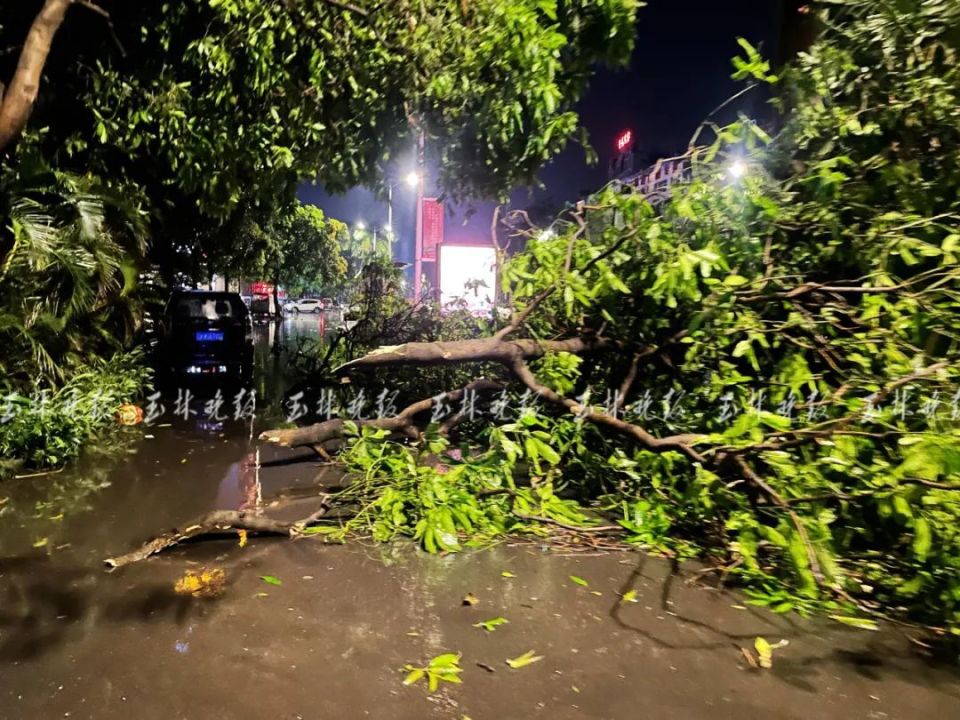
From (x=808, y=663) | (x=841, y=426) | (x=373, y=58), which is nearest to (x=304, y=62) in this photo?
(x=373, y=58)

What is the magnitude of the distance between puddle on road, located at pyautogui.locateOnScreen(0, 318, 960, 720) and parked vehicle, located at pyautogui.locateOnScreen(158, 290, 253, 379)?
20.5ft

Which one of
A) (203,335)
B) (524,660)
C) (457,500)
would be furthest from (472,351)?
(203,335)

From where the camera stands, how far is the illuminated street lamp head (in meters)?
5.77

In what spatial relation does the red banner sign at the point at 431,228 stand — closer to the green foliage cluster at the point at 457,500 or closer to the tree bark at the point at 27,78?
the tree bark at the point at 27,78

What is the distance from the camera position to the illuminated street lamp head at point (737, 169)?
18.9ft

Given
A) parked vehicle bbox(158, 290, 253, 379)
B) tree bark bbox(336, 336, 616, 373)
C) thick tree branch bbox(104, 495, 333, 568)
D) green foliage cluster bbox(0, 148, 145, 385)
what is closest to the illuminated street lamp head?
tree bark bbox(336, 336, 616, 373)

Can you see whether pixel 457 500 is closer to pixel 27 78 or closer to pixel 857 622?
pixel 857 622

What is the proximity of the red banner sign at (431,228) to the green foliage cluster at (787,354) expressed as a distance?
65.8 feet

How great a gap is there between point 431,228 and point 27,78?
22.4 m

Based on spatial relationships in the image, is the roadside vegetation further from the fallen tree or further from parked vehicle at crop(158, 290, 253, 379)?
parked vehicle at crop(158, 290, 253, 379)

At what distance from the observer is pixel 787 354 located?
5258 mm

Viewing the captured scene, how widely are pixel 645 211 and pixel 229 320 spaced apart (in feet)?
26.8

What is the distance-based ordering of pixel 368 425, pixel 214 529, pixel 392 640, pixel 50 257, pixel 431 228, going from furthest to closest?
pixel 431 228 < pixel 50 257 < pixel 368 425 < pixel 214 529 < pixel 392 640

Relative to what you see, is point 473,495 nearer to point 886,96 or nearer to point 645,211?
point 645,211
